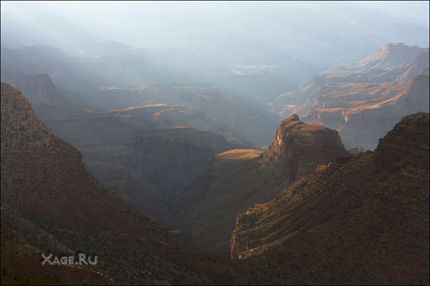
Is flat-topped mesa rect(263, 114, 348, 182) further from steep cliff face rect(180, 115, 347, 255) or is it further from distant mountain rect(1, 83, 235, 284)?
distant mountain rect(1, 83, 235, 284)

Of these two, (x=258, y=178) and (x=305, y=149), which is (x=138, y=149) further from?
(x=305, y=149)

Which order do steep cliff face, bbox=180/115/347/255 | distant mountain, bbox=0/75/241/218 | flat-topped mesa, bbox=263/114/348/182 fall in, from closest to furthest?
steep cliff face, bbox=180/115/347/255 → flat-topped mesa, bbox=263/114/348/182 → distant mountain, bbox=0/75/241/218

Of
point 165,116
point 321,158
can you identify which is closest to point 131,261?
point 321,158

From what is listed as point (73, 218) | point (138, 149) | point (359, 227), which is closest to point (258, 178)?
point (359, 227)

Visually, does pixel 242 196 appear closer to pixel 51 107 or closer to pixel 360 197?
pixel 360 197

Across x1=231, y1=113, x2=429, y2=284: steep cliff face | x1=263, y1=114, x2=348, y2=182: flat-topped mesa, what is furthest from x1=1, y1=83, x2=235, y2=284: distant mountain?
x1=263, y1=114, x2=348, y2=182: flat-topped mesa

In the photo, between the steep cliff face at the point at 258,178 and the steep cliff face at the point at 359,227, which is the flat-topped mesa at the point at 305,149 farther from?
the steep cliff face at the point at 359,227
